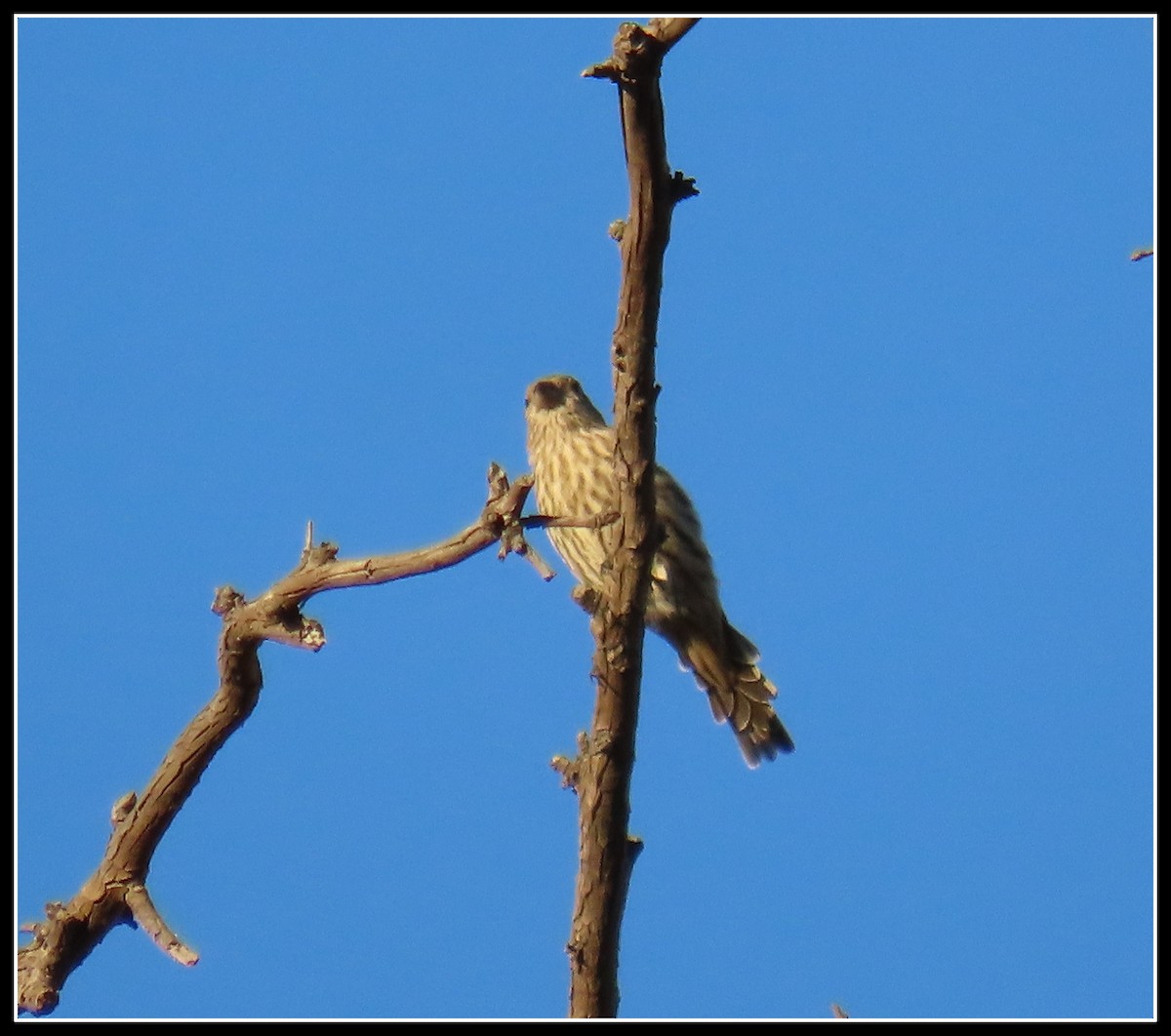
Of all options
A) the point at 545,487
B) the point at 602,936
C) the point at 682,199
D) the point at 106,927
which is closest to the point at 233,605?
the point at 106,927

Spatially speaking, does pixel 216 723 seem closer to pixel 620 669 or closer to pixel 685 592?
pixel 620 669

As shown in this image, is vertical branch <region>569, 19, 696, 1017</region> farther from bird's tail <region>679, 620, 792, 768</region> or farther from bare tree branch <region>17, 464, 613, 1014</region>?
bird's tail <region>679, 620, 792, 768</region>

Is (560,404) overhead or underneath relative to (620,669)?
overhead

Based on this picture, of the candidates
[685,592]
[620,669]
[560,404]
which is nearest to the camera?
[620,669]

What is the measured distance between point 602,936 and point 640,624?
901 mm

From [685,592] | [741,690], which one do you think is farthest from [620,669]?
[741,690]

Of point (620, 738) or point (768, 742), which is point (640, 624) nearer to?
point (620, 738)

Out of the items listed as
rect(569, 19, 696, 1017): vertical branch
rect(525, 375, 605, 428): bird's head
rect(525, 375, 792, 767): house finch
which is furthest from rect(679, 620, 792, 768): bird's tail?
rect(569, 19, 696, 1017): vertical branch

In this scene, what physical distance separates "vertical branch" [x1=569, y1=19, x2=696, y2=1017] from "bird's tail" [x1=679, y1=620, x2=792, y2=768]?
237cm

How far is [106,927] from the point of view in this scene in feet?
15.4

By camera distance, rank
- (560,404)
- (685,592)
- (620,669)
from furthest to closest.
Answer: (560,404)
(685,592)
(620,669)

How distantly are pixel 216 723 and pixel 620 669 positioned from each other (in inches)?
47.5

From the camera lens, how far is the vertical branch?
14.5ft

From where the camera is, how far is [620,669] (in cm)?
463
